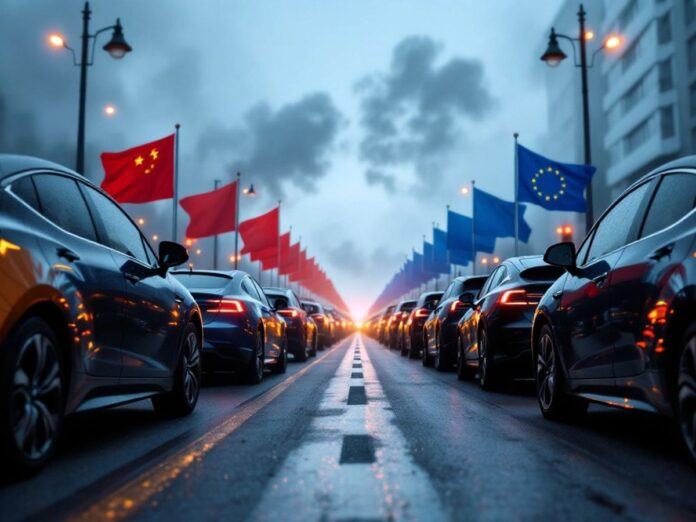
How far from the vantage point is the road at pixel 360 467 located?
3611 millimetres

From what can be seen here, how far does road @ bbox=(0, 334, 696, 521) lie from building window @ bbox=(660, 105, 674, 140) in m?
49.8

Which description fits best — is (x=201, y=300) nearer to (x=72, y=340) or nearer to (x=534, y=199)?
(x=72, y=340)

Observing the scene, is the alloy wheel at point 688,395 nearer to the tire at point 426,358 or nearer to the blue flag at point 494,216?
the tire at point 426,358

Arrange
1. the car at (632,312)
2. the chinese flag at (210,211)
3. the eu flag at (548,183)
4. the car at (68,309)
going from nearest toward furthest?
the car at (68,309) < the car at (632,312) < the eu flag at (548,183) < the chinese flag at (210,211)

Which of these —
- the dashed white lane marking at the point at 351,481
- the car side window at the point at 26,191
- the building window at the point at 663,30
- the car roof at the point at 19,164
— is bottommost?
the dashed white lane marking at the point at 351,481

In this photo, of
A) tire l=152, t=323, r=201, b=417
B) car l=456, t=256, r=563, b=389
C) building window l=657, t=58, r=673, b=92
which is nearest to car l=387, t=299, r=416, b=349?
car l=456, t=256, r=563, b=389

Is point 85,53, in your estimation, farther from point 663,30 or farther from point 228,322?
point 663,30

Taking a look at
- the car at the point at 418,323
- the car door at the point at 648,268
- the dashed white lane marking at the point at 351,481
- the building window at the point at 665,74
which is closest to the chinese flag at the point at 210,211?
the car at the point at 418,323

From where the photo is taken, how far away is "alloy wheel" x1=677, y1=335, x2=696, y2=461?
4.22 meters

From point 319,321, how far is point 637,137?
3936cm

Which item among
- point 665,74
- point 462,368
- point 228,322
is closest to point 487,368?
point 462,368

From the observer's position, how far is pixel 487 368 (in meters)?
9.84

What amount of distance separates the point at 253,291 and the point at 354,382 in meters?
2.18

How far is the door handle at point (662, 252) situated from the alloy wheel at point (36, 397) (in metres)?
3.40
